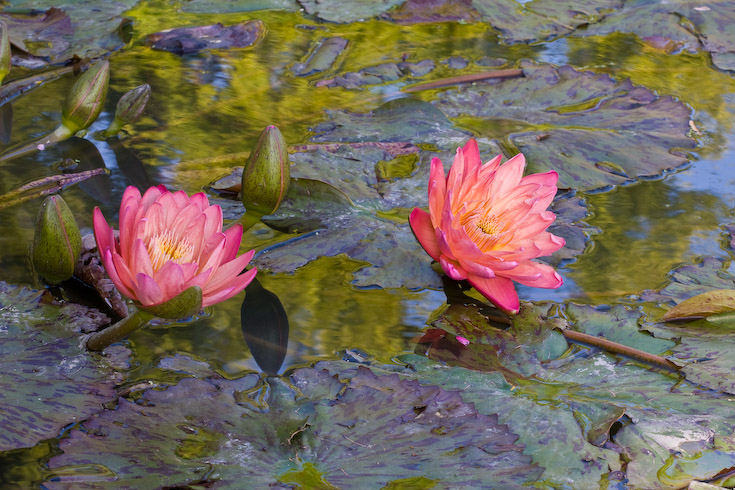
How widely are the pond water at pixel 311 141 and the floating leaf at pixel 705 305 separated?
0.52ft

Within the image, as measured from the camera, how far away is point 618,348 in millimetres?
1761

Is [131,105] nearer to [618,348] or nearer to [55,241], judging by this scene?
[55,241]

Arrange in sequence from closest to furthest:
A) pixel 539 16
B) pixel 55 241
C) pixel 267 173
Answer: pixel 55 241, pixel 267 173, pixel 539 16

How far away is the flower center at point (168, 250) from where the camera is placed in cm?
148

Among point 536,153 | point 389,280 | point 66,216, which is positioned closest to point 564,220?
point 536,153

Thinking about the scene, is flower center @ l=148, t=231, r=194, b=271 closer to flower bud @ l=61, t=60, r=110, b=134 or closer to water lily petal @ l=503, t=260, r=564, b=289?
water lily petal @ l=503, t=260, r=564, b=289

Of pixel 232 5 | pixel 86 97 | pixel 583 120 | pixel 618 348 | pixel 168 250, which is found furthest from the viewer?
pixel 232 5

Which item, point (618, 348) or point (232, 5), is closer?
point (618, 348)

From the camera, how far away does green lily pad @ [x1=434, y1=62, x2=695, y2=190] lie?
8.40 ft

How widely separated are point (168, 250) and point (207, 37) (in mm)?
2098

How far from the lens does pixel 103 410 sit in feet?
4.63

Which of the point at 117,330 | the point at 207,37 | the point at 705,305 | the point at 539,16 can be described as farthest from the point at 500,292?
the point at 539,16

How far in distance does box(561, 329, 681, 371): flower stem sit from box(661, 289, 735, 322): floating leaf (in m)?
0.17

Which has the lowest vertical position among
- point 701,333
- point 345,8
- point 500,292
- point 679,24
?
point 701,333
